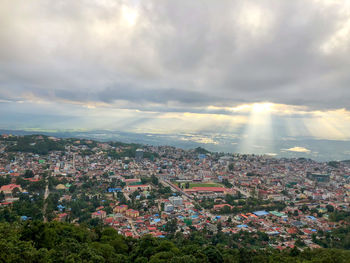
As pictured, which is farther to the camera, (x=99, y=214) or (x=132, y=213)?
(x=132, y=213)

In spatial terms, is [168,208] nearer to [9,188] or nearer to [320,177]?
[9,188]

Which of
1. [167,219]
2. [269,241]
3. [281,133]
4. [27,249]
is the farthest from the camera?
[281,133]

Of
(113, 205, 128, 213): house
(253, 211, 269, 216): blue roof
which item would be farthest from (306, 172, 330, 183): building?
(113, 205, 128, 213): house

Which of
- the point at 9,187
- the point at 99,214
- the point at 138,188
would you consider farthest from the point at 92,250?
the point at 138,188

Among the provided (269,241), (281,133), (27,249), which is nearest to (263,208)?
(269,241)

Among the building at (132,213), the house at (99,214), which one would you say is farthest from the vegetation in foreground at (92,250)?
the building at (132,213)

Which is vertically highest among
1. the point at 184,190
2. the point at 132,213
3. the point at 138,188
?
the point at 138,188

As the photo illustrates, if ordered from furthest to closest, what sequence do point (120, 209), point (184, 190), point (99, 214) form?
point (184, 190) → point (120, 209) → point (99, 214)

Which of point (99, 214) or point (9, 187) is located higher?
point (9, 187)

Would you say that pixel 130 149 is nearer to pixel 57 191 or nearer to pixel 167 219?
pixel 57 191

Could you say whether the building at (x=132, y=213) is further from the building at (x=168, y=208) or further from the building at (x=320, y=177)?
the building at (x=320, y=177)

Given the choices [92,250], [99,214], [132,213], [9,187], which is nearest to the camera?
[92,250]
